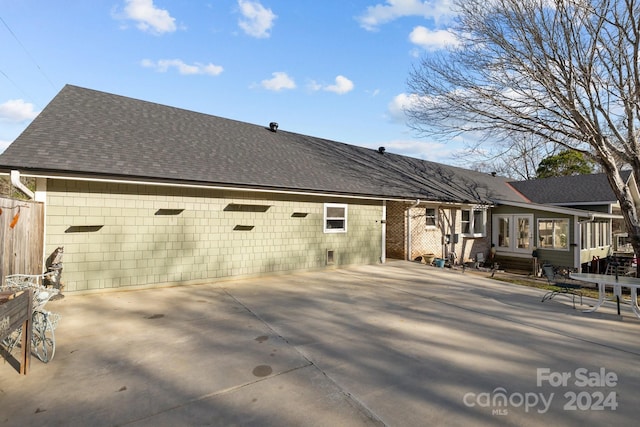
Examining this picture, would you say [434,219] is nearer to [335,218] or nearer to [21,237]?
[335,218]

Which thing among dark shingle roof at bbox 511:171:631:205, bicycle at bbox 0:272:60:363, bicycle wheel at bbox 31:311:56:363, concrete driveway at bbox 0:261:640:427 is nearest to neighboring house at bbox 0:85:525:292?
concrete driveway at bbox 0:261:640:427

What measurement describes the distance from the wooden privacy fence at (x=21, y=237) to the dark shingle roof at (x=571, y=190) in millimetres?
23375

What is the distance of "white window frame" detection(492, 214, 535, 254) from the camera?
14866 mm

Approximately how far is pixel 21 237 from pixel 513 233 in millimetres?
18535

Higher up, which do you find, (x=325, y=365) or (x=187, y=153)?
(x=187, y=153)

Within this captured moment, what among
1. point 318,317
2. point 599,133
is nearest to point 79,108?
point 318,317

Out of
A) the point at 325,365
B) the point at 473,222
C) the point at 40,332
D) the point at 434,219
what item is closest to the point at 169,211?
the point at 40,332

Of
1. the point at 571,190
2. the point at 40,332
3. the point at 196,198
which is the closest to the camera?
the point at 40,332

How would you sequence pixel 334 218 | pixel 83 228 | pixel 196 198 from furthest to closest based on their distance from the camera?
pixel 334 218 < pixel 196 198 < pixel 83 228

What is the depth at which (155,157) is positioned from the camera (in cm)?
825

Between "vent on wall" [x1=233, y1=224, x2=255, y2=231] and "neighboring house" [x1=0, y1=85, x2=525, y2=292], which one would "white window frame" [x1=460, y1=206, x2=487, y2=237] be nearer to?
"neighboring house" [x1=0, y1=85, x2=525, y2=292]

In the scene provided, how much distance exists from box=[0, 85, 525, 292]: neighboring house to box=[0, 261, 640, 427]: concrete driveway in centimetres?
138

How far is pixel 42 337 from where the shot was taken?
3.93 m

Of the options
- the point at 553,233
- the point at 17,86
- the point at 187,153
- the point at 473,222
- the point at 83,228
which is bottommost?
the point at 553,233
